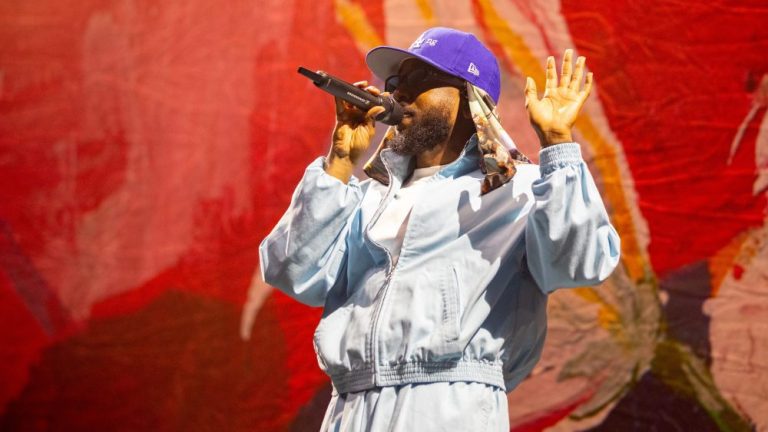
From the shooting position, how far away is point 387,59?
187 cm

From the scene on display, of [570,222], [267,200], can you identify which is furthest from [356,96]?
[267,200]

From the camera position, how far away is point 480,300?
1.60 meters

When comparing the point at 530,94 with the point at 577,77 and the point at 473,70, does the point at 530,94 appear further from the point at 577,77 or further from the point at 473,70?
the point at 473,70

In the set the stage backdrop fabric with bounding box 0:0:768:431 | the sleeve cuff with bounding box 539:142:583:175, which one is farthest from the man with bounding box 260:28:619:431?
the stage backdrop fabric with bounding box 0:0:768:431

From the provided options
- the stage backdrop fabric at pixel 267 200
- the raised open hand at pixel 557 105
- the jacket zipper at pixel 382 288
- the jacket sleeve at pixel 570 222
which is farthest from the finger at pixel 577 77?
the stage backdrop fabric at pixel 267 200

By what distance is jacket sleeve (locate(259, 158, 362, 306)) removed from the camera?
1681mm

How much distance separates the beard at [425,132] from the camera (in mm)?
1772

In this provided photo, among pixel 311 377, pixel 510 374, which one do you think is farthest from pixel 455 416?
pixel 311 377

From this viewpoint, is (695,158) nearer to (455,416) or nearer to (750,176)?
(750,176)

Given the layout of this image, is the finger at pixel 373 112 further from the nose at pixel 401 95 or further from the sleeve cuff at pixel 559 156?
the sleeve cuff at pixel 559 156

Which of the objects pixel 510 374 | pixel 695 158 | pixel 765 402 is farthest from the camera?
pixel 695 158

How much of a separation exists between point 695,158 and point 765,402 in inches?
22.9

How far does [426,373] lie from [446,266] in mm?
180

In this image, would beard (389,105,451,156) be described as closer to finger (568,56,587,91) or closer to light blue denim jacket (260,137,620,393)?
light blue denim jacket (260,137,620,393)
